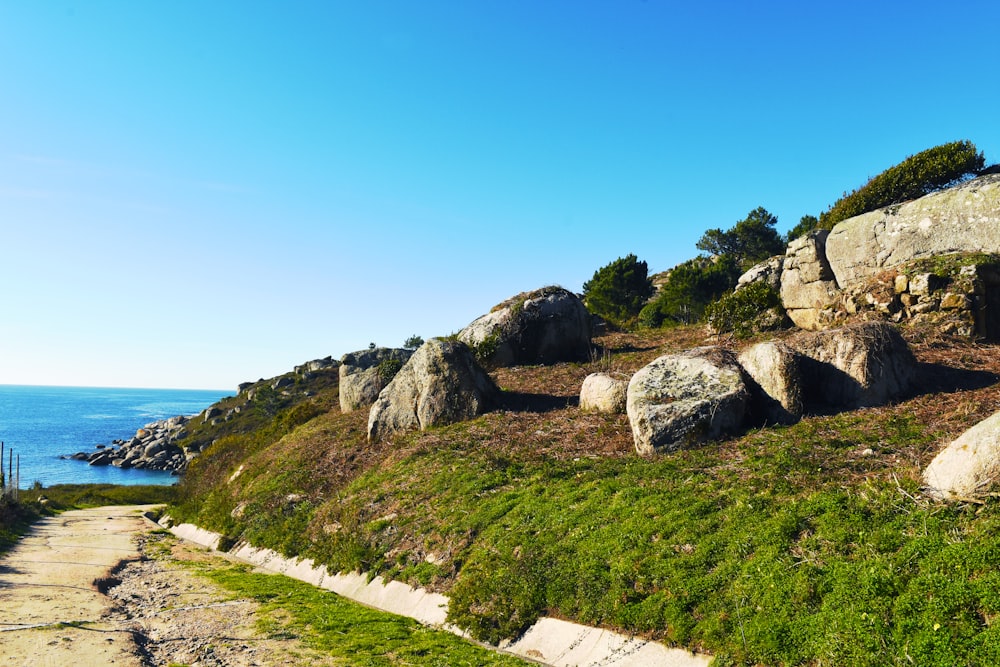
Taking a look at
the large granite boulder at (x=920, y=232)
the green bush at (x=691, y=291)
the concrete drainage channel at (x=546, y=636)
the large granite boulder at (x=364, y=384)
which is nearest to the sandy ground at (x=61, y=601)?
the concrete drainage channel at (x=546, y=636)

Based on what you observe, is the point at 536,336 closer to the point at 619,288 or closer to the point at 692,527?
the point at 692,527

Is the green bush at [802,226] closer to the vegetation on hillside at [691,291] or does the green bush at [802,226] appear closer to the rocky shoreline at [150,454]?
the vegetation on hillside at [691,291]

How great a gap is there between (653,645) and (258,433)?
119ft

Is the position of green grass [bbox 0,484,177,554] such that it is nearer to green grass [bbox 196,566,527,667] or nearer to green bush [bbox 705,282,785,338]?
green grass [bbox 196,566,527,667]

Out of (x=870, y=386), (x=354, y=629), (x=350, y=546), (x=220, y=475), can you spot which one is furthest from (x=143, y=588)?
(x=870, y=386)

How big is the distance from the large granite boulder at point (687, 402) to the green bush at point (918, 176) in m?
20.2

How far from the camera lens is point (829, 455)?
14.3m

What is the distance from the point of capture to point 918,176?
102 feet

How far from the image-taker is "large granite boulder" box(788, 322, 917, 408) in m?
17.4

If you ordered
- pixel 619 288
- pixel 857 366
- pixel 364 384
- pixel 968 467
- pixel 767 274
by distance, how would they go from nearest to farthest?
pixel 968 467, pixel 857 366, pixel 364 384, pixel 767 274, pixel 619 288

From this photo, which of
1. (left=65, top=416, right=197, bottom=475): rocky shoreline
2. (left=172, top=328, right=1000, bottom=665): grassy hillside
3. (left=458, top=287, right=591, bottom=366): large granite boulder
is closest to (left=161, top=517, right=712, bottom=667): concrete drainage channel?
(left=172, top=328, right=1000, bottom=665): grassy hillside

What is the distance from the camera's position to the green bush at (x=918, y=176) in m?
30.3

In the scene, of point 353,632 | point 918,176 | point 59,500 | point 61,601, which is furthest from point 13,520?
point 918,176

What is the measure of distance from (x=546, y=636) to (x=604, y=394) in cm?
1157
